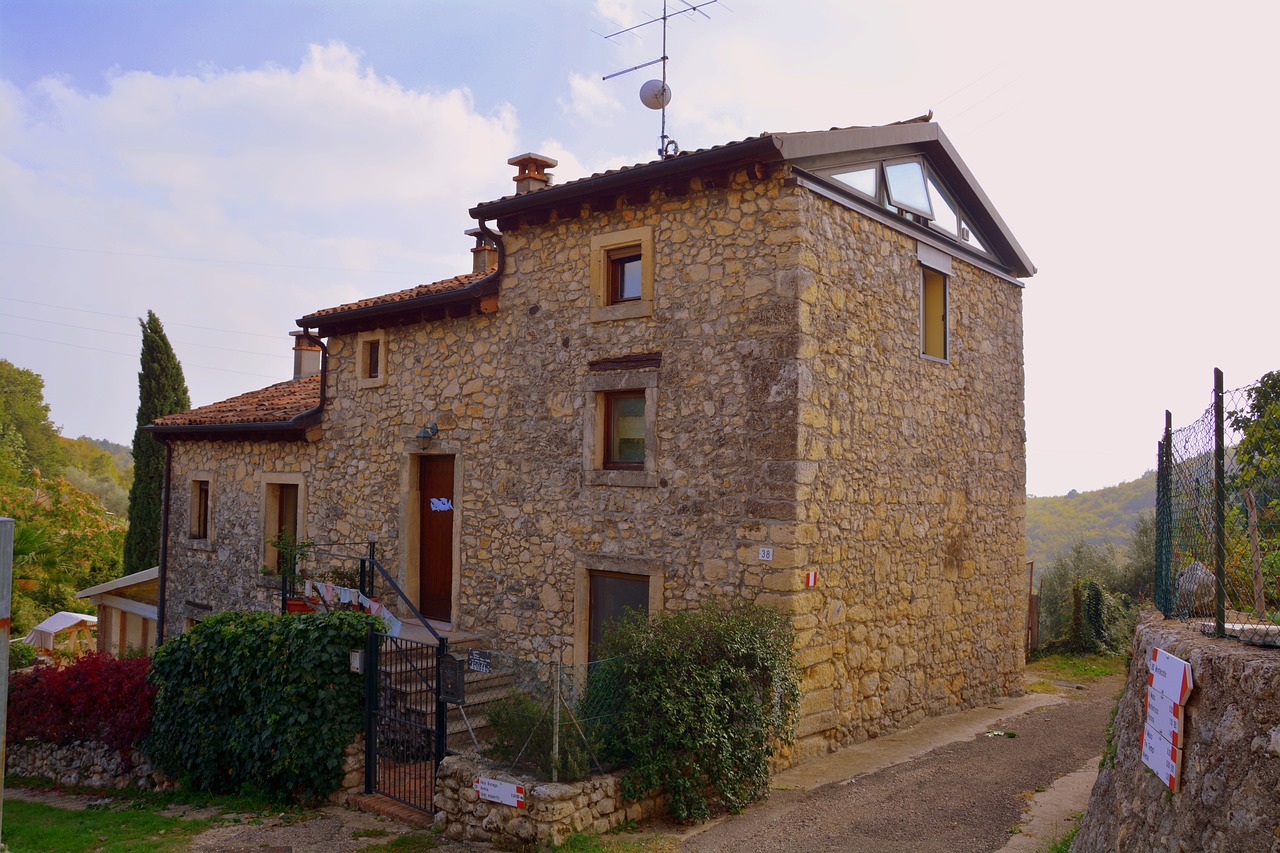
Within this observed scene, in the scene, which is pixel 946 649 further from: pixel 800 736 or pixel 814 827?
pixel 814 827

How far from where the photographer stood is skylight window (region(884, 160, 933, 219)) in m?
10.3

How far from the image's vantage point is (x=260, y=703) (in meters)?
9.05

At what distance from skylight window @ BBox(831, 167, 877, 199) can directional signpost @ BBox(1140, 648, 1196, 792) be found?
19.3 ft

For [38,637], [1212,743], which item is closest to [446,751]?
[1212,743]

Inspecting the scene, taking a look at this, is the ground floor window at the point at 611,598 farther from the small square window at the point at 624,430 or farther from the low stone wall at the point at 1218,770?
the low stone wall at the point at 1218,770

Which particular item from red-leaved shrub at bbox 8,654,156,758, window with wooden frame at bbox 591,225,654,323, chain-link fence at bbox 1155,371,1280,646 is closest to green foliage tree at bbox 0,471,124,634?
red-leaved shrub at bbox 8,654,156,758

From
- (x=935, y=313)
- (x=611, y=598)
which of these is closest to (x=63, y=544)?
(x=611, y=598)

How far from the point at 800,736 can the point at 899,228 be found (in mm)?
5656

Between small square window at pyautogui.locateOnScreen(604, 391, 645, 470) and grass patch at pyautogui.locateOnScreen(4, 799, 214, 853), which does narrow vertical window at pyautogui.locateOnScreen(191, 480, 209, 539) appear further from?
small square window at pyautogui.locateOnScreen(604, 391, 645, 470)

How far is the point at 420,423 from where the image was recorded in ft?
38.5

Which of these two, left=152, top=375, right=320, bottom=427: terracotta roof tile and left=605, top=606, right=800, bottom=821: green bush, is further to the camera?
left=152, top=375, right=320, bottom=427: terracotta roof tile

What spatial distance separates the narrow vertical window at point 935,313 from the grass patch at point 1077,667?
600 cm

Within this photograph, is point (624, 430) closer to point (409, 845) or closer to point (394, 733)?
point (394, 733)

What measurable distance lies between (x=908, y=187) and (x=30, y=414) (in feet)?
144
